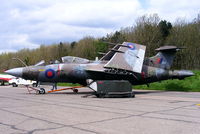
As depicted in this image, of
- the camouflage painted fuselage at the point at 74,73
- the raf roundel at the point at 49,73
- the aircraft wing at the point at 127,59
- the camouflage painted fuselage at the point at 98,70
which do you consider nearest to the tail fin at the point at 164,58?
the camouflage painted fuselage at the point at 98,70

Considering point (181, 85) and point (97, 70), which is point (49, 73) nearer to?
point (97, 70)

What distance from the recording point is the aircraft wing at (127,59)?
646 inches

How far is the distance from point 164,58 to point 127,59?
4.14 m

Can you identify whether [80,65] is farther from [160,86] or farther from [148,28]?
[148,28]

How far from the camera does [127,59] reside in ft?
55.6

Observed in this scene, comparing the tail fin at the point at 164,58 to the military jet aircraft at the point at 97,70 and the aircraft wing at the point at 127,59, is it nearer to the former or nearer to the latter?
the military jet aircraft at the point at 97,70

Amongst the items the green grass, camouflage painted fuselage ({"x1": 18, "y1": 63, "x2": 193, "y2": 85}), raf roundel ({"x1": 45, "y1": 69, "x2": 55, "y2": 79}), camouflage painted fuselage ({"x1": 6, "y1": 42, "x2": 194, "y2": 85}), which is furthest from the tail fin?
raf roundel ({"x1": 45, "y1": 69, "x2": 55, "y2": 79})

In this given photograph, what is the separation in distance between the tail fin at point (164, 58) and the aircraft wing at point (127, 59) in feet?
5.06

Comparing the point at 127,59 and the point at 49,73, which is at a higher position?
the point at 127,59

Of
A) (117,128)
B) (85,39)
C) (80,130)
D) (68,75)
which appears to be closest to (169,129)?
(117,128)

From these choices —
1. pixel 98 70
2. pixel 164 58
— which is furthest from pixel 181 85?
pixel 98 70

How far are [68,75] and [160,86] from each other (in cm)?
1041

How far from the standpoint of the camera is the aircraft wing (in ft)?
53.8

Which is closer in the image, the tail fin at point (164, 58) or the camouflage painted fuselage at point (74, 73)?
the camouflage painted fuselage at point (74, 73)
